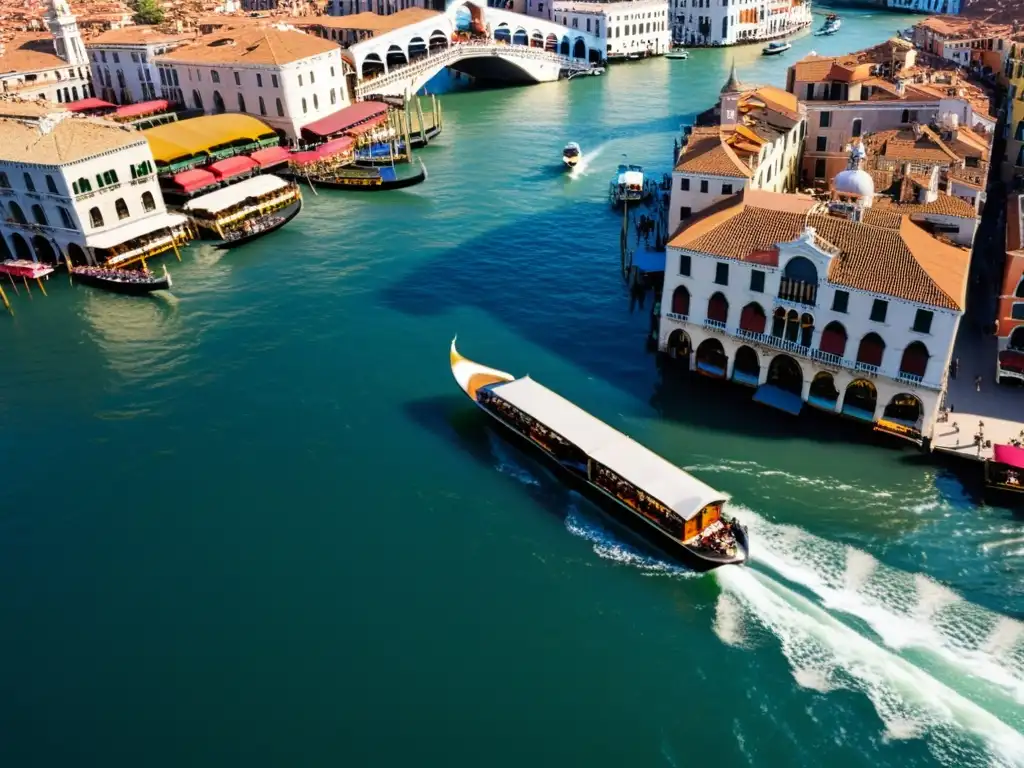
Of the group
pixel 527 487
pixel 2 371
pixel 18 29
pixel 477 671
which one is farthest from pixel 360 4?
pixel 477 671

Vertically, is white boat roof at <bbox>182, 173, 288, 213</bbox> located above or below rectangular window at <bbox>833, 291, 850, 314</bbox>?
above

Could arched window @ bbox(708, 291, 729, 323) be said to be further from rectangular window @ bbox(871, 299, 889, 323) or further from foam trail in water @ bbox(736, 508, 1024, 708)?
foam trail in water @ bbox(736, 508, 1024, 708)

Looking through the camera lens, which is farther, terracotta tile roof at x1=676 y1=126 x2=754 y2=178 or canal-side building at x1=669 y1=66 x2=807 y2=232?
canal-side building at x1=669 y1=66 x2=807 y2=232

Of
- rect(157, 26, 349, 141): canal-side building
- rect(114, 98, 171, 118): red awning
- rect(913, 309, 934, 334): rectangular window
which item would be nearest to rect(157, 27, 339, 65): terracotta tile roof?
rect(157, 26, 349, 141): canal-side building

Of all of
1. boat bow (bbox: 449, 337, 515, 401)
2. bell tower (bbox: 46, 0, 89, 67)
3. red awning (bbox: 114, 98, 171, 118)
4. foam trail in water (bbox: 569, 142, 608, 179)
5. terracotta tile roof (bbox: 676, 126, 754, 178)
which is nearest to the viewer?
boat bow (bbox: 449, 337, 515, 401)

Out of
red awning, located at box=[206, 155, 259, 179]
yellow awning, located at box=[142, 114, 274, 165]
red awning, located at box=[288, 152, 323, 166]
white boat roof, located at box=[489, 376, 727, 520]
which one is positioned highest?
yellow awning, located at box=[142, 114, 274, 165]

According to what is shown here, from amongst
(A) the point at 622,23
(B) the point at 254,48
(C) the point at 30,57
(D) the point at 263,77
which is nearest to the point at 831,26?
(A) the point at 622,23

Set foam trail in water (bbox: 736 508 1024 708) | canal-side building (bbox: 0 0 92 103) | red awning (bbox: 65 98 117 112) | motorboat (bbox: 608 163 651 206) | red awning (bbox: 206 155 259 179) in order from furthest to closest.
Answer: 1. red awning (bbox: 65 98 117 112)
2. canal-side building (bbox: 0 0 92 103)
3. red awning (bbox: 206 155 259 179)
4. motorboat (bbox: 608 163 651 206)
5. foam trail in water (bbox: 736 508 1024 708)
